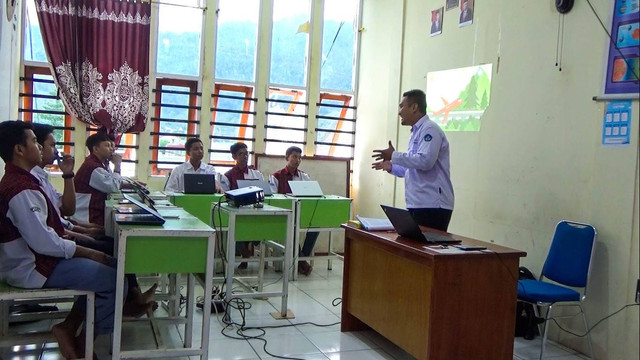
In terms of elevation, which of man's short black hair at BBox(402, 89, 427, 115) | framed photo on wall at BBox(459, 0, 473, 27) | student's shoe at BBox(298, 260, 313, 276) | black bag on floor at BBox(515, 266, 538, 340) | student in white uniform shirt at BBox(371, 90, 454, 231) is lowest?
student's shoe at BBox(298, 260, 313, 276)

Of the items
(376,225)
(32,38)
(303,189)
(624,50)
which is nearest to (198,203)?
(303,189)

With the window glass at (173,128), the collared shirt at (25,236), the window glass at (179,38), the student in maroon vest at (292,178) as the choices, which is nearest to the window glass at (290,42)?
the window glass at (179,38)

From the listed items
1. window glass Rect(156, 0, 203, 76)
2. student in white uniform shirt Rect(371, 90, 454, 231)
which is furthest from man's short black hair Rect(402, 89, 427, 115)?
window glass Rect(156, 0, 203, 76)

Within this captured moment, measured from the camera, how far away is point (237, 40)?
6.59 metres

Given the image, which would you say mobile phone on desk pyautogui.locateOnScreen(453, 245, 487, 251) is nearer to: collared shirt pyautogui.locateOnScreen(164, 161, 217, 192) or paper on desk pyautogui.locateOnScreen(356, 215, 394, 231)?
paper on desk pyautogui.locateOnScreen(356, 215, 394, 231)

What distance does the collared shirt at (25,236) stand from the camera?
245cm

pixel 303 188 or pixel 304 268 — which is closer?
pixel 303 188

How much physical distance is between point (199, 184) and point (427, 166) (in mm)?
2471

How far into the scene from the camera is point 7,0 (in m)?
4.12

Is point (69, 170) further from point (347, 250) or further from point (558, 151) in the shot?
point (558, 151)

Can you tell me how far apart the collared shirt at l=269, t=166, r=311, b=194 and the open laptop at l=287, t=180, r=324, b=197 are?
50cm

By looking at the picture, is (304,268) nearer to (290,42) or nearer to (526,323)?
(526,323)

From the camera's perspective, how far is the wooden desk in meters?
2.78

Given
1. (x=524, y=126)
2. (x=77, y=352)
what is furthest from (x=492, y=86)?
(x=77, y=352)
